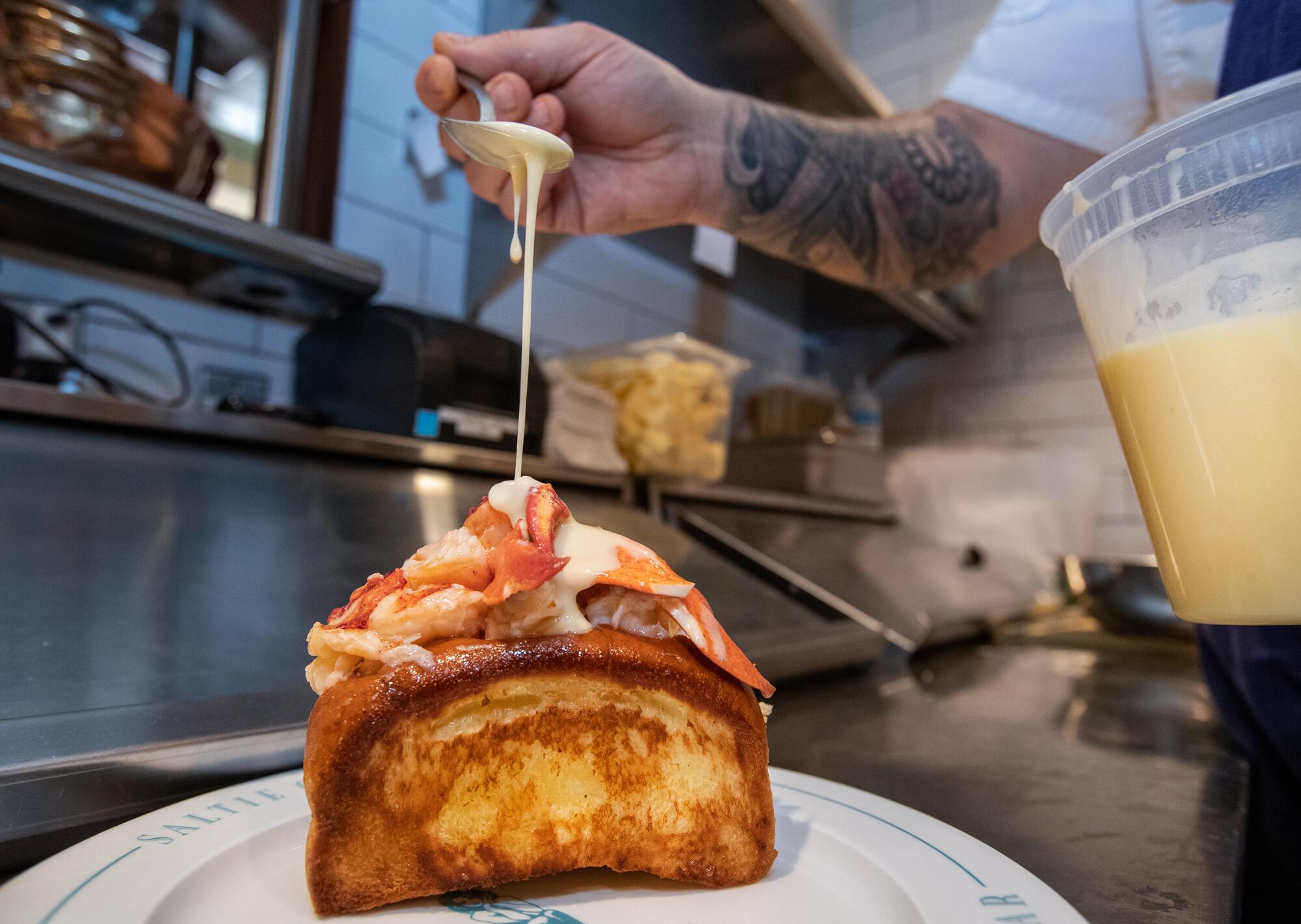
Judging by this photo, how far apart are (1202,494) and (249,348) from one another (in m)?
1.58

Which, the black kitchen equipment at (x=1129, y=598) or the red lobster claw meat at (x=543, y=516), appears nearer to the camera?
the red lobster claw meat at (x=543, y=516)

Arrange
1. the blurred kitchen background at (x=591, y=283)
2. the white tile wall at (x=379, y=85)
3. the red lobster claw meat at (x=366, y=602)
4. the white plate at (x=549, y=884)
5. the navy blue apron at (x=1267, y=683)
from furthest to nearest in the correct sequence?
the white tile wall at (x=379, y=85)
the blurred kitchen background at (x=591, y=283)
the navy blue apron at (x=1267, y=683)
the red lobster claw meat at (x=366, y=602)
the white plate at (x=549, y=884)

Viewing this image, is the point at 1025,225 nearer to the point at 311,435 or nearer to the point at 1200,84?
the point at 1200,84

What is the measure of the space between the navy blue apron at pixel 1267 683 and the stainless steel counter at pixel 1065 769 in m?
0.05

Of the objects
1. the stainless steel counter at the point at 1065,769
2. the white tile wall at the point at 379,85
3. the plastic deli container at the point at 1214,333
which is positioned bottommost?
the stainless steel counter at the point at 1065,769

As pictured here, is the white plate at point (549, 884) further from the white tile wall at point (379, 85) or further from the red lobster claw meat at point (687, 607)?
the white tile wall at point (379, 85)

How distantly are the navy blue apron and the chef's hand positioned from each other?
577 mm

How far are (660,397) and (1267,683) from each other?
108cm

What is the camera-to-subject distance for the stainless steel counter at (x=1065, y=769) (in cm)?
49

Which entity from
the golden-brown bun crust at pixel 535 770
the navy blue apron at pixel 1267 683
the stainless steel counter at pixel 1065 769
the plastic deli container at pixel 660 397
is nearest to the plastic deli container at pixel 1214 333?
the stainless steel counter at pixel 1065 769

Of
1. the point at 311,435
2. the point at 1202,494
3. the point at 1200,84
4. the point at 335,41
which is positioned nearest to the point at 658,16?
the point at 335,41

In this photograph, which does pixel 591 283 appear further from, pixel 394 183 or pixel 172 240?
pixel 172 240

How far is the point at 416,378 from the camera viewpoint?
1328 mm

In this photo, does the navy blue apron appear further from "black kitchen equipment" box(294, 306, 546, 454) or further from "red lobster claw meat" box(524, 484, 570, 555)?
"black kitchen equipment" box(294, 306, 546, 454)
